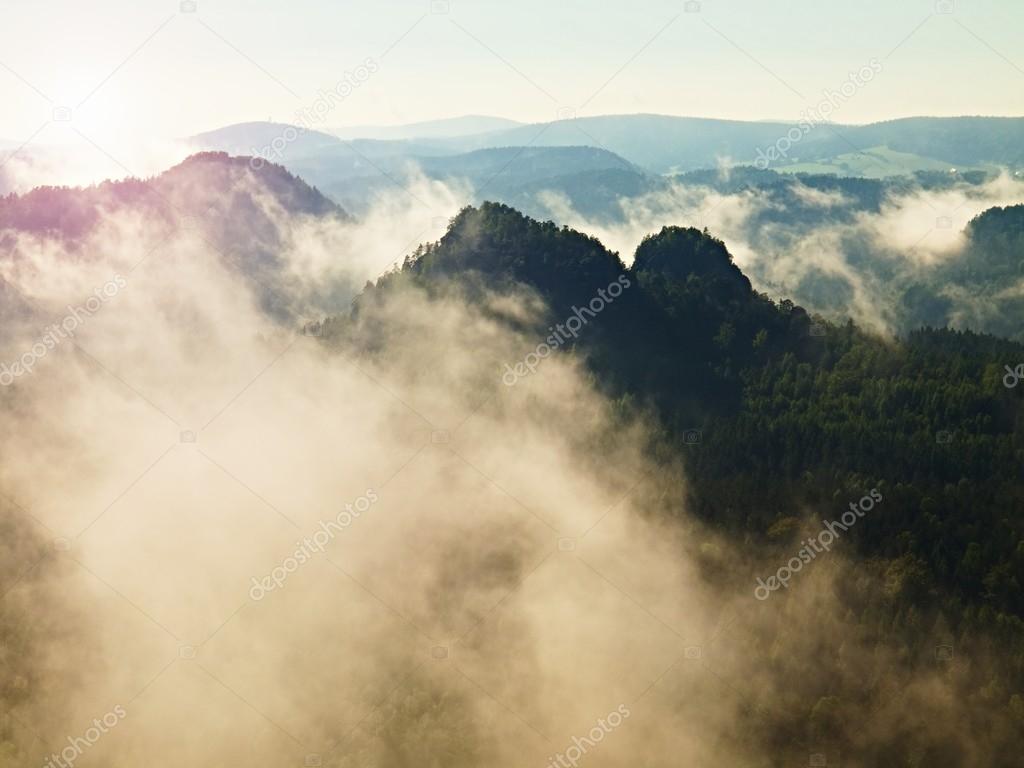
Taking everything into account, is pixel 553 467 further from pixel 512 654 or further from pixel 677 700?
pixel 677 700

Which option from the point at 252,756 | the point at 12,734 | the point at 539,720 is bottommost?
the point at 12,734

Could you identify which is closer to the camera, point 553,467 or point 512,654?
point 512,654

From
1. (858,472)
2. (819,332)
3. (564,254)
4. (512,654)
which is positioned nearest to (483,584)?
(512,654)

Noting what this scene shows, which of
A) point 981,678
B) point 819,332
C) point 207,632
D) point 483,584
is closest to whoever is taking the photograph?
point 981,678

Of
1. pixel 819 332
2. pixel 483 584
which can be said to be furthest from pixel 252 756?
pixel 819 332

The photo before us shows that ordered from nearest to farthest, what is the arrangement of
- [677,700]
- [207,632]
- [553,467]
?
[677,700], [207,632], [553,467]

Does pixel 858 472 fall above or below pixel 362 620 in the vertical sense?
above
